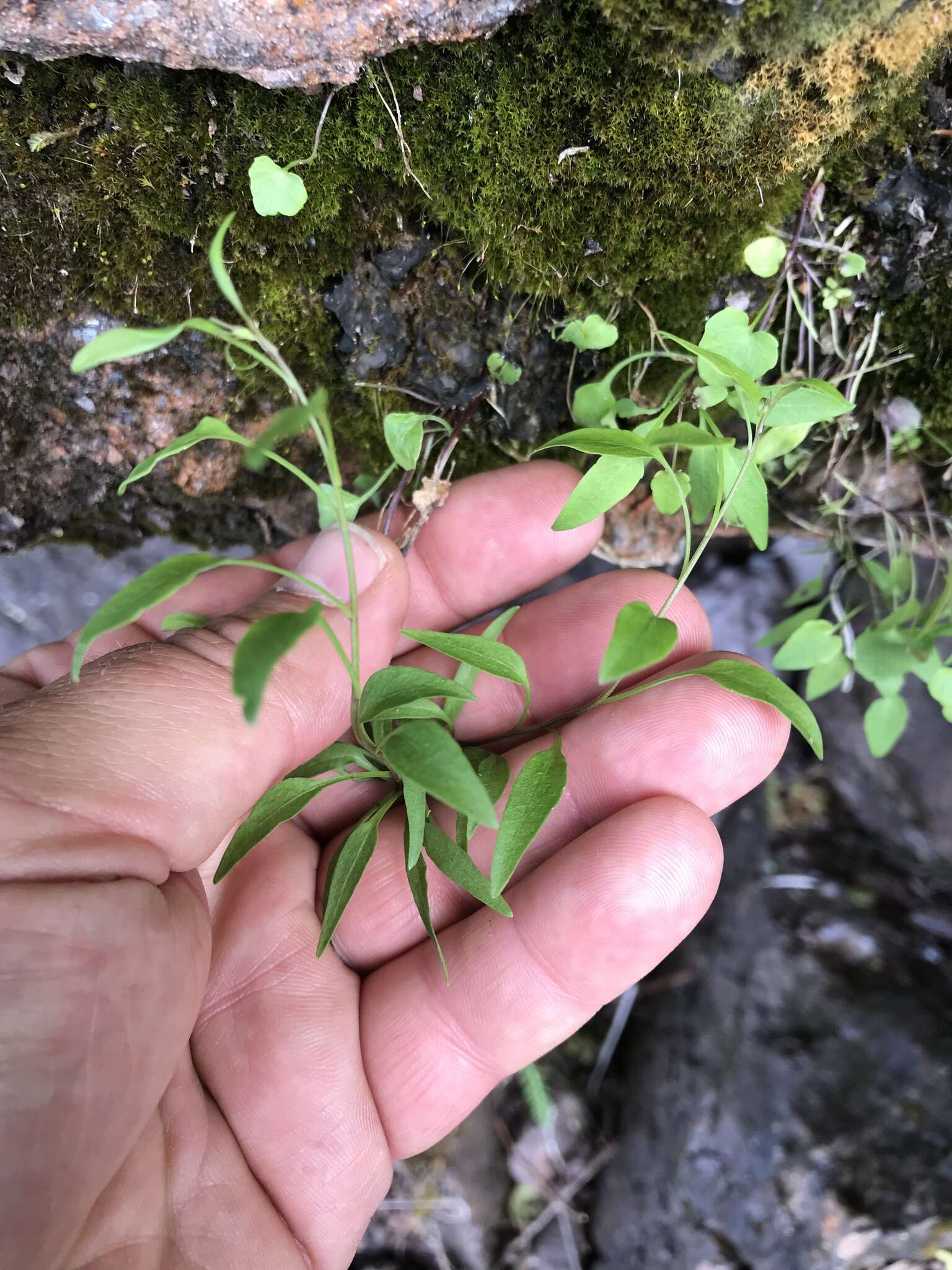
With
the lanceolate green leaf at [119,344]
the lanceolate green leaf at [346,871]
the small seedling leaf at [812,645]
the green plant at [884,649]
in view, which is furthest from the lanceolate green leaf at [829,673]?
the lanceolate green leaf at [119,344]

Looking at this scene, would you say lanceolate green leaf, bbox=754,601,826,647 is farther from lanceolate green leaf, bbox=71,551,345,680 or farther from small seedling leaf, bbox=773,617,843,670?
lanceolate green leaf, bbox=71,551,345,680

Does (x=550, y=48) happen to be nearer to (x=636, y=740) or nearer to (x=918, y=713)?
(x=636, y=740)

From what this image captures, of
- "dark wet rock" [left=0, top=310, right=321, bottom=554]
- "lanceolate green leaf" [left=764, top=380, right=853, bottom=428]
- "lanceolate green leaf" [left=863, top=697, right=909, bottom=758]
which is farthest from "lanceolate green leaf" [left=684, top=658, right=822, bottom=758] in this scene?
"dark wet rock" [left=0, top=310, right=321, bottom=554]

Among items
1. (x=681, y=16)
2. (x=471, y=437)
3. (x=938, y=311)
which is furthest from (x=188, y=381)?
(x=938, y=311)

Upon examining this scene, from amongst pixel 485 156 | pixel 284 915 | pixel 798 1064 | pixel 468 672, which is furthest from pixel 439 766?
pixel 798 1064

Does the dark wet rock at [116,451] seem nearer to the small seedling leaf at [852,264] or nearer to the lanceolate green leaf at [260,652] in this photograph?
the lanceolate green leaf at [260,652]
